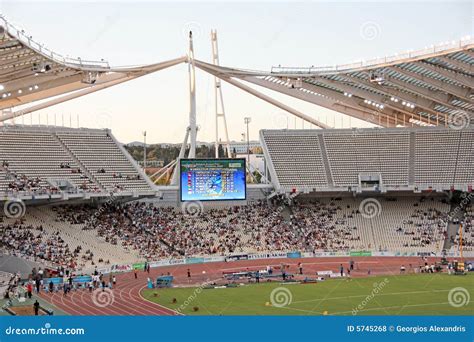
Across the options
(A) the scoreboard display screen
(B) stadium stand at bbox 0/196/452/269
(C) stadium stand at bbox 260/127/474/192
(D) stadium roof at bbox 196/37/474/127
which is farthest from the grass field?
(C) stadium stand at bbox 260/127/474/192

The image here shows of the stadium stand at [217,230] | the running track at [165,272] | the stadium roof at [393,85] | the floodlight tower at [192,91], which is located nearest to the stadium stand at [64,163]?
the stadium stand at [217,230]

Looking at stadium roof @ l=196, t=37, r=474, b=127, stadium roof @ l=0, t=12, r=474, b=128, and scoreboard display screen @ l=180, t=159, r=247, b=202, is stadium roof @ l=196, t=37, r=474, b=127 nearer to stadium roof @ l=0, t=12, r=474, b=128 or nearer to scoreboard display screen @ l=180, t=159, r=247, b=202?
stadium roof @ l=0, t=12, r=474, b=128

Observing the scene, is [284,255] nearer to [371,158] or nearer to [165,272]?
[165,272]

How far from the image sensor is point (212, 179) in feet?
161

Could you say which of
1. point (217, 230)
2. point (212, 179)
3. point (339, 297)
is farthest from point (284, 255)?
point (339, 297)

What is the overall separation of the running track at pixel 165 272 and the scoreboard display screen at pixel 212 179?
18.7ft

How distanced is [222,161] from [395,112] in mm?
20877

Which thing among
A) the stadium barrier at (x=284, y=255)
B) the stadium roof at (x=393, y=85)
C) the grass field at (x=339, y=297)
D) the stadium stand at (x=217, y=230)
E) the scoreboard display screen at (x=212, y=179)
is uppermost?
the stadium roof at (x=393, y=85)

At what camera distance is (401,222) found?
52.7 metres

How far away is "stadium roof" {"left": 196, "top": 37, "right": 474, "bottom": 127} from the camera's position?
156ft

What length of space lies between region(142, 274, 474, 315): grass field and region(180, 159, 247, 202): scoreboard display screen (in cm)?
1493

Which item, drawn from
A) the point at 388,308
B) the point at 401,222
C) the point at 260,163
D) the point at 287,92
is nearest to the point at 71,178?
the point at 287,92

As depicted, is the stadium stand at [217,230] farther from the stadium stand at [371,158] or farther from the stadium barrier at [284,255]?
the stadium stand at [371,158]

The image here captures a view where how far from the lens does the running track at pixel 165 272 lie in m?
28.1
